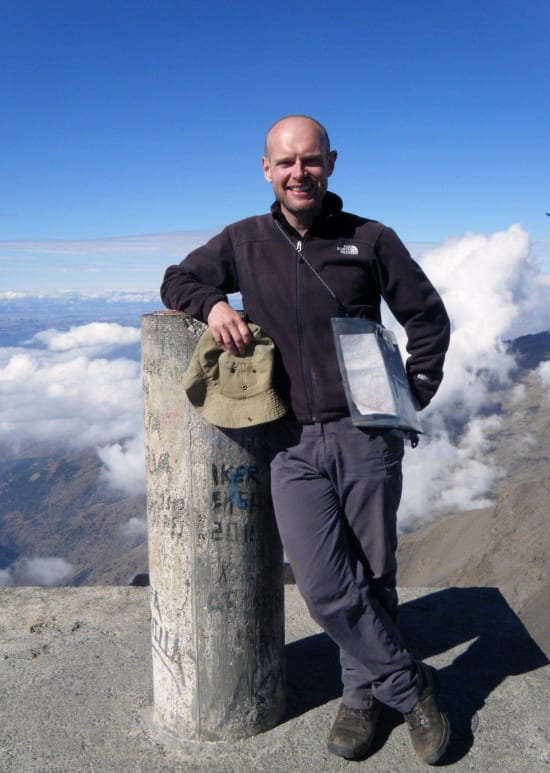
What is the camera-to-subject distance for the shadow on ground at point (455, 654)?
3723 millimetres

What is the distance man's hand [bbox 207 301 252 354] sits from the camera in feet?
9.85

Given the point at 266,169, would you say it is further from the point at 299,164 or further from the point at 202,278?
the point at 202,278

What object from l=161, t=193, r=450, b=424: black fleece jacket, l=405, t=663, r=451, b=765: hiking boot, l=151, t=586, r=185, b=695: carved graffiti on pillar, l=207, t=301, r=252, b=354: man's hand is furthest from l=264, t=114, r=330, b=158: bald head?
l=405, t=663, r=451, b=765: hiking boot

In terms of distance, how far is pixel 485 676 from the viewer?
13.6 feet

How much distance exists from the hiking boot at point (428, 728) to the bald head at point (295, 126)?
256cm

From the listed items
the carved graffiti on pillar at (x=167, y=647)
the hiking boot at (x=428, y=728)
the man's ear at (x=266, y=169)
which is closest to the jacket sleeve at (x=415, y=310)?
the man's ear at (x=266, y=169)

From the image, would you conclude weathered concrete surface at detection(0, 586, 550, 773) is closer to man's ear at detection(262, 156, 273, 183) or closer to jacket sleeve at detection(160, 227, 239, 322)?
jacket sleeve at detection(160, 227, 239, 322)

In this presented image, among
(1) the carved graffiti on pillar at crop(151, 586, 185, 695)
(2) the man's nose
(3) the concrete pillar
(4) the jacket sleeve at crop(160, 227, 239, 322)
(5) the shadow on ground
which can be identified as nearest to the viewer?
(2) the man's nose

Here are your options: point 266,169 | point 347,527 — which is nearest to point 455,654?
point 347,527

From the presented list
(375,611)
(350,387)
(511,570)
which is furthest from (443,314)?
(511,570)

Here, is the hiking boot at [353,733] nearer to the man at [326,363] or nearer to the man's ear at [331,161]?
the man at [326,363]

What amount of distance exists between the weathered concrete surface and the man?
0.32 meters

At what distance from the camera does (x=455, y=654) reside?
14.7 feet

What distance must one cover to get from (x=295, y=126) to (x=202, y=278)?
31.4 inches
